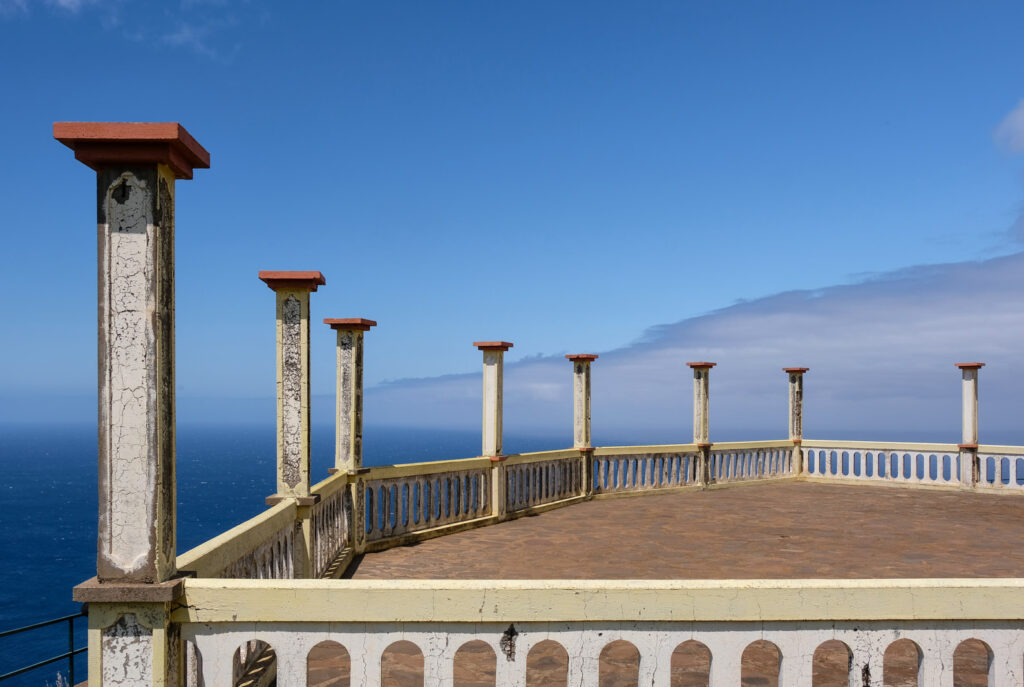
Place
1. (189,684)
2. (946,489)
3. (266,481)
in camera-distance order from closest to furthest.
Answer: (189,684) < (946,489) < (266,481)

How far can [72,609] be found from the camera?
5909cm

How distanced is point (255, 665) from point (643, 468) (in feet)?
36.8

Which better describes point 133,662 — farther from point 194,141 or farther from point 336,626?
point 194,141

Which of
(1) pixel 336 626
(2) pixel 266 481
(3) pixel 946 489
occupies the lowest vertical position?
(2) pixel 266 481

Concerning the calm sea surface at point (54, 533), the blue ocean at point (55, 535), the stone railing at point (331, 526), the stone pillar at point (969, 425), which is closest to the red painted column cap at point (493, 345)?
the stone railing at point (331, 526)

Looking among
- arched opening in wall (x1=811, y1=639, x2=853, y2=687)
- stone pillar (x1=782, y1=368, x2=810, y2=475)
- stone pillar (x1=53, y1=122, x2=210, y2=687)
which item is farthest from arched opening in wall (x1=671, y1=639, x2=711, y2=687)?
stone pillar (x1=782, y1=368, x2=810, y2=475)

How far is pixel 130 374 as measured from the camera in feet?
10.7

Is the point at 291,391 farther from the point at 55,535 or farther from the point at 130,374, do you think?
the point at 55,535

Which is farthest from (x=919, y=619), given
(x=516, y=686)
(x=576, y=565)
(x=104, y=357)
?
(x=576, y=565)

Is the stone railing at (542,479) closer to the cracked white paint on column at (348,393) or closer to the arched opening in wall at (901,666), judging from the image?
the cracked white paint on column at (348,393)

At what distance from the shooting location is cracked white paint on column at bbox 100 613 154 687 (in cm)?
327

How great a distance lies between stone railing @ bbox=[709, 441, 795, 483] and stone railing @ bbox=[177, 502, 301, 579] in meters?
12.0

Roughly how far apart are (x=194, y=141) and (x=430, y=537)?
7957 mm

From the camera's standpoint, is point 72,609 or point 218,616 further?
point 72,609
